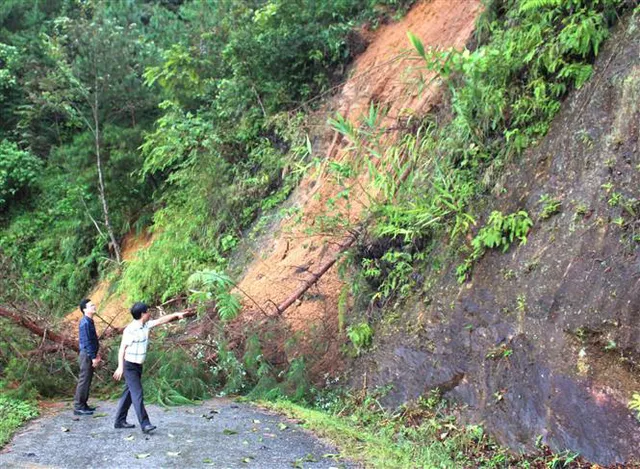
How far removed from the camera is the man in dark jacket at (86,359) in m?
8.48

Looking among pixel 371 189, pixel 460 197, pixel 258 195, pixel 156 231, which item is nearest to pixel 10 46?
pixel 156 231

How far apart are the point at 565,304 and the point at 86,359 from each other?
6173 millimetres

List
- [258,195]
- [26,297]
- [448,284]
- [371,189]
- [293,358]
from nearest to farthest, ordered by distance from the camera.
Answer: [448,284] → [293,358] → [26,297] → [371,189] → [258,195]

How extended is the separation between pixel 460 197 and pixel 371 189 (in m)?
3.68

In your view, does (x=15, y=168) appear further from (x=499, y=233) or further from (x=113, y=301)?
(x=499, y=233)

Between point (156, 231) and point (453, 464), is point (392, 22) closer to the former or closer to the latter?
point (156, 231)

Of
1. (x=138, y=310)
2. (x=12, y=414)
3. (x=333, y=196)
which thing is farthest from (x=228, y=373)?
(x=333, y=196)

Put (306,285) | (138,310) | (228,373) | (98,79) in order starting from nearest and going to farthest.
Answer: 1. (138,310)
2. (228,373)
3. (306,285)
4. (98,79)

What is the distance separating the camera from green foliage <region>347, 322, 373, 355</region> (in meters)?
8.91

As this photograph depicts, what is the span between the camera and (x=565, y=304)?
617 centimetres

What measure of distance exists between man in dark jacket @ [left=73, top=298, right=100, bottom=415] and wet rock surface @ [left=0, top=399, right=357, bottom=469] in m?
0.20

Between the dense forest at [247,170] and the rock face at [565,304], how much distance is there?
188 mm

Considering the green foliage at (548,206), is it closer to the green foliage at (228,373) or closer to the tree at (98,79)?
the green foliage at (228,373)

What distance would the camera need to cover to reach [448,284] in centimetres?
788
